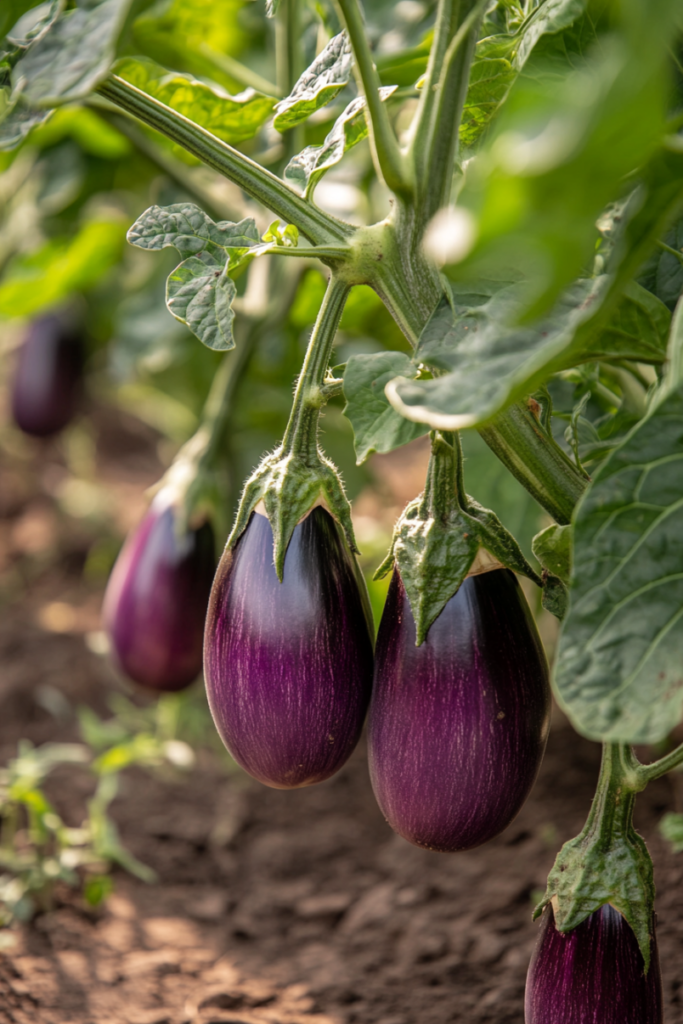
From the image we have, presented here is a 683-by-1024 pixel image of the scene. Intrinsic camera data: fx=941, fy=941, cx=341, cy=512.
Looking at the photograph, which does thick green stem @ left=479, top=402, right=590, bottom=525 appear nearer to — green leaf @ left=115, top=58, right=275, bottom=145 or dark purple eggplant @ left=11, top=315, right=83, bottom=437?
green leaf @ left=115, top=58, right=275, bottom=145

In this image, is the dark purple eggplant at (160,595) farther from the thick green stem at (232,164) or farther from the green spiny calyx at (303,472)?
the thick green stem at (232,164)

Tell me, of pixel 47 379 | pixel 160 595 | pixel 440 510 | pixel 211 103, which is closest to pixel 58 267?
pixel 47 379

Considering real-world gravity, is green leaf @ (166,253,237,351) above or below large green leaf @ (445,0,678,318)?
below

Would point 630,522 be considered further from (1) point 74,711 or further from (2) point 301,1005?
(1) point 74,711

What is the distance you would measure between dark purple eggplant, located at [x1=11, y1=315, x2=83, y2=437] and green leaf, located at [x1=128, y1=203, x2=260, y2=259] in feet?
4.32

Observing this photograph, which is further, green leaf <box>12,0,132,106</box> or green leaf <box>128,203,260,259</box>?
green leaf <box>128,203,260,259</box>

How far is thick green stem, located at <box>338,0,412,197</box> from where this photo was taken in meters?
0.51

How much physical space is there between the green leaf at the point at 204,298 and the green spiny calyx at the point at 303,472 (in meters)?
0.06

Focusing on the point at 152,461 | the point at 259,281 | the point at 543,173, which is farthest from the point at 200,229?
the point at 152,461

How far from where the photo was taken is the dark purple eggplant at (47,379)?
5.92 feet

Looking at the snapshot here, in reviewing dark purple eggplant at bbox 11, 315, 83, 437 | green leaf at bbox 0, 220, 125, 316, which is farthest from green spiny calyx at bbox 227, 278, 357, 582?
dark purple eggplant at bbox 11, 315, 83, 437

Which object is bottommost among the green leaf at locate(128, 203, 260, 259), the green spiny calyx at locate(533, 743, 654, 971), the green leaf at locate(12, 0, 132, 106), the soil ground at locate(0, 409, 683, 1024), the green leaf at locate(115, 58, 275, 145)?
the soil ground at locate(0, 409, 683, 1024)

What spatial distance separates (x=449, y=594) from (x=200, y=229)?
27cm

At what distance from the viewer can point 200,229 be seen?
57cm
